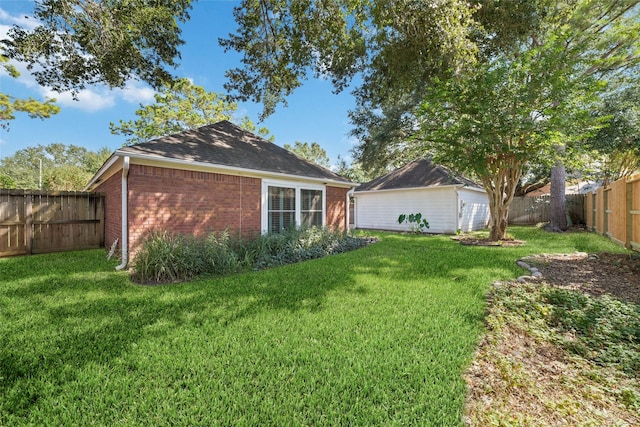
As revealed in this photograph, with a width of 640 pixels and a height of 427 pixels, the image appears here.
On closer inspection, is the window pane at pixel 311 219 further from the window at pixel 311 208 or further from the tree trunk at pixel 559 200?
the tree trunk at pixel 559 200

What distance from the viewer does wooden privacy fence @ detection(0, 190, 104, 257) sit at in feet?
23.9

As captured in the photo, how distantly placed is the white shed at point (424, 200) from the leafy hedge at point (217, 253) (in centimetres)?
804

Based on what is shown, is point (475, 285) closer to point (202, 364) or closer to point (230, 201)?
point (202, 364)

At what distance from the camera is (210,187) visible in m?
7.19

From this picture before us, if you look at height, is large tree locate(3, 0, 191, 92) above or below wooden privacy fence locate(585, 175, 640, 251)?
above

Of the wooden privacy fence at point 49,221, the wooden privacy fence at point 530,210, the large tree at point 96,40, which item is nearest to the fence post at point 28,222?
the wooden privacy fence at point 49,221

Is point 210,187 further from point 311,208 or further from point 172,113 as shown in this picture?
Answer: point 172,113

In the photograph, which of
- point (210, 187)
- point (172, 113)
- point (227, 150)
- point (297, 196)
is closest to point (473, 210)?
point (297, 196)

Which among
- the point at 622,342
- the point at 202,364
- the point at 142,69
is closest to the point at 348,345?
the point at 202,364

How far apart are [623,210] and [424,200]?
8326 millimetres

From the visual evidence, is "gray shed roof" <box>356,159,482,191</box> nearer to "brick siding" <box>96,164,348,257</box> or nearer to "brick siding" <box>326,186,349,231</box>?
"brick siding" <box>326,186,349,231</box>

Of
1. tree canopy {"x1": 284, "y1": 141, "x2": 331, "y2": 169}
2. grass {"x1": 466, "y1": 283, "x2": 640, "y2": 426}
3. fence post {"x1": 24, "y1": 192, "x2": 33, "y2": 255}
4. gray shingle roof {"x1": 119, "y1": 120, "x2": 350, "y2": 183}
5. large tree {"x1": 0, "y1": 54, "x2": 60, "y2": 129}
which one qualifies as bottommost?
grass {"x1": 466, "y1": 283, "x2": 640, "y2": 426}

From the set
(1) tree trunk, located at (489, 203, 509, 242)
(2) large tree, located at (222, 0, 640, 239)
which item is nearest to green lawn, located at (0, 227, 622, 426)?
(2) large tree, located at (222, 0, 640, 239)

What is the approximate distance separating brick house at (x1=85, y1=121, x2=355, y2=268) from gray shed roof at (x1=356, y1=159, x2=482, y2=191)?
6341 mm
